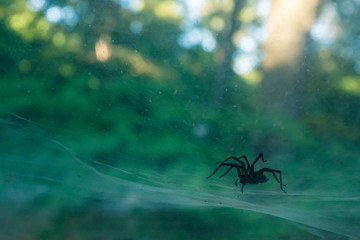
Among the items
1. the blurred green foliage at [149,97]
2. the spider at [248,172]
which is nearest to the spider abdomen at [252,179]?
the spider at [248,172]

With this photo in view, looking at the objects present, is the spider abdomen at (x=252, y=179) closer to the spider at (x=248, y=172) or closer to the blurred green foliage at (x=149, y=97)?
the spider at (x=248, y=172)

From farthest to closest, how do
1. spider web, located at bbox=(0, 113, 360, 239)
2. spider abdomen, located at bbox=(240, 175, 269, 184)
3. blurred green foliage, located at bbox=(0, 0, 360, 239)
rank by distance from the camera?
spider abdomen, located at bbox=(240, 175, 269, 184) → spider web, located at bbox=(0, 113, 360, 239) → blurred green foliage, located at bbox=(0, 0, 360, 239)

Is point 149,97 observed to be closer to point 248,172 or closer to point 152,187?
point 152,187

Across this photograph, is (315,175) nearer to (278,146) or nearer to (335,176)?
(335,176)

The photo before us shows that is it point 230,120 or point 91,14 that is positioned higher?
point 91,14

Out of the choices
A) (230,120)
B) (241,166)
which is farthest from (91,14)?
(241,166)

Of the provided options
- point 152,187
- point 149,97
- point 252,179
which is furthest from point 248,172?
point 149,97

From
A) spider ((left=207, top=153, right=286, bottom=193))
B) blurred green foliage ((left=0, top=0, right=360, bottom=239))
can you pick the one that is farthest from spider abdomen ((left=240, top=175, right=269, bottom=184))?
blurred green foliage ((left=0, top=0, right=360, bottom=239))

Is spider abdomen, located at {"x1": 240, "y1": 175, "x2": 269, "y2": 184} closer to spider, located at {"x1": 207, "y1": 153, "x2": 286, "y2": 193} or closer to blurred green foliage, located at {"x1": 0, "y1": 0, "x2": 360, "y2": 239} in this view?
spider, located at {"x1": 207, "y1": 153, "x2": 286, "y2": 193}
